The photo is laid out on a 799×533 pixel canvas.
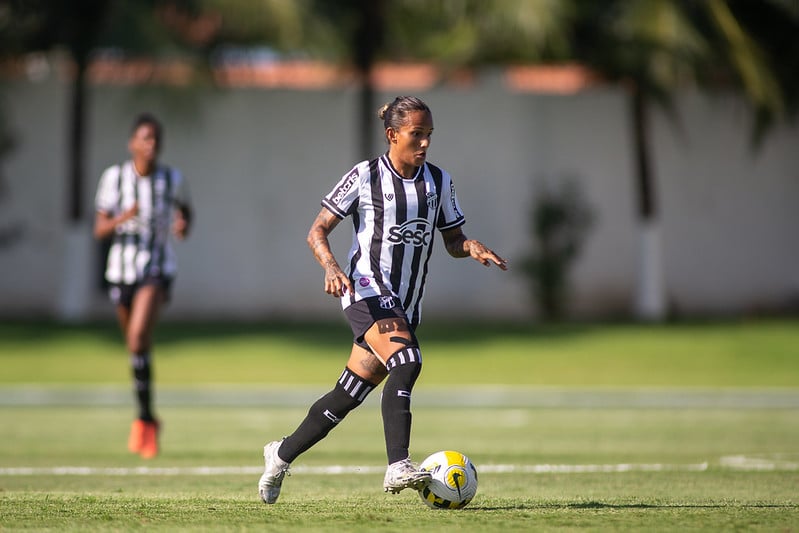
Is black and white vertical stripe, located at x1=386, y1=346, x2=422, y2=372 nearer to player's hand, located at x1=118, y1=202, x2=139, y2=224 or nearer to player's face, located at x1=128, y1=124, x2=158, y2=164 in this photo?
player's hand, located at x1=118, y1=202, x2=139, y2=224

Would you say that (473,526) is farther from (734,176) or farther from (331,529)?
(734,176)

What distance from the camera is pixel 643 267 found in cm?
2725

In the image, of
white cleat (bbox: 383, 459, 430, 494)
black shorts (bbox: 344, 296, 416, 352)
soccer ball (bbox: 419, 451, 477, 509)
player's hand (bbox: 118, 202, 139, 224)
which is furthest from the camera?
player's hand (bbox: 118, 202, 139, 224)

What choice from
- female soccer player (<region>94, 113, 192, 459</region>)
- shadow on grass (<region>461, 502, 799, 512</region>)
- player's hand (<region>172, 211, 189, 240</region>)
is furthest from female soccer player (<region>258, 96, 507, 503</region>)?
player's hand (<region>172, 211, 189, 240</region>)

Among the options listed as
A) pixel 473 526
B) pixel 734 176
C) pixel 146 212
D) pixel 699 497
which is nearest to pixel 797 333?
pixel 734 176

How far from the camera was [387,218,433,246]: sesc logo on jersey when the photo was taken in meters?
6.98

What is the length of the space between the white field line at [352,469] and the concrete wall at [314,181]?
1679 cm

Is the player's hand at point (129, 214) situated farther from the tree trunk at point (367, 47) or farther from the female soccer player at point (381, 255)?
the tree trunk at point (367, 47)

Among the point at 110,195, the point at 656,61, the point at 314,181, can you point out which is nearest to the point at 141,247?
the point at 110,195

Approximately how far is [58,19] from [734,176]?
46.3 feet

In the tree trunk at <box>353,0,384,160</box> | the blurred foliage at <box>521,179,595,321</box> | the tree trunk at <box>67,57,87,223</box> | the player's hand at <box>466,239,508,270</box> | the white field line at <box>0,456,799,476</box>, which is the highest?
the tree trunk at <box>353,0,384,160</box>

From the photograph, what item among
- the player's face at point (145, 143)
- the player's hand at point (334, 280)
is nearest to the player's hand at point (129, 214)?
the player's face at point (145, 143)

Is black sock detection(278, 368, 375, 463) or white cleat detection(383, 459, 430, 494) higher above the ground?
black sock detection(278, 368, 375, 463)

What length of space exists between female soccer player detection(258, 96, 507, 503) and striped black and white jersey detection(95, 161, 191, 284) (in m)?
4.18
